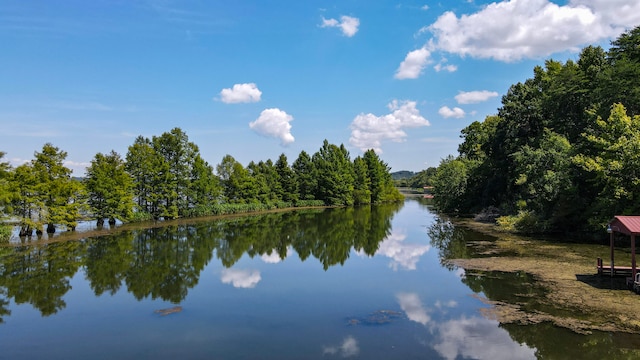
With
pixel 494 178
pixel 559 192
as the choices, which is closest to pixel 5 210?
pixel 559 192

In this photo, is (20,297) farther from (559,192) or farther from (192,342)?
(559,192)

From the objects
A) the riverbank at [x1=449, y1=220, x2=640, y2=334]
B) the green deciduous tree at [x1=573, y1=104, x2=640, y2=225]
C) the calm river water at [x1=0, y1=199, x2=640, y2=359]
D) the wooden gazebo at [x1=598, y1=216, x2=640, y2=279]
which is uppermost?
the green deciduous tree at [x1=573, y1=104, x2=640, y2=225]

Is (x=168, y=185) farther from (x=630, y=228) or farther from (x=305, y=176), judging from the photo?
(x=630, y=228)

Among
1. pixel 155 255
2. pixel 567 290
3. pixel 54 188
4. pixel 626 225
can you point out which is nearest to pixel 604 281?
pixel 567 290

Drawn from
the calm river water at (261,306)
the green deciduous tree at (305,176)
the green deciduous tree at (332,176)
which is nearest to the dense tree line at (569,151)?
the calm river water at (261,306)

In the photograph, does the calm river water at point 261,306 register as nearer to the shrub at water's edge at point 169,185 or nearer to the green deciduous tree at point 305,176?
the shrub at water's edge at point 169,185

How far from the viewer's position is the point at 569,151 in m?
28.2

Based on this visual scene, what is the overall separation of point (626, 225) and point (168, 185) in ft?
126

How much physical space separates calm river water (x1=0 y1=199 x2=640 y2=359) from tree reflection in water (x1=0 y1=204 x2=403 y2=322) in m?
0.10

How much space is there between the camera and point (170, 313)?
1280cm

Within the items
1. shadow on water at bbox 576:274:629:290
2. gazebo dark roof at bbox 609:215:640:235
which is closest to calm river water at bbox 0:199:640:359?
shadow on water at bbox 576:274:629:290

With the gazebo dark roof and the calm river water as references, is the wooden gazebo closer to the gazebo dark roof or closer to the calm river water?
the gazebo dark roof

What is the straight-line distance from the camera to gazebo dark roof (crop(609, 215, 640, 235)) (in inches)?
523

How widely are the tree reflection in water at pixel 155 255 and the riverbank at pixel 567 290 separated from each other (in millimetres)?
A: 7631
